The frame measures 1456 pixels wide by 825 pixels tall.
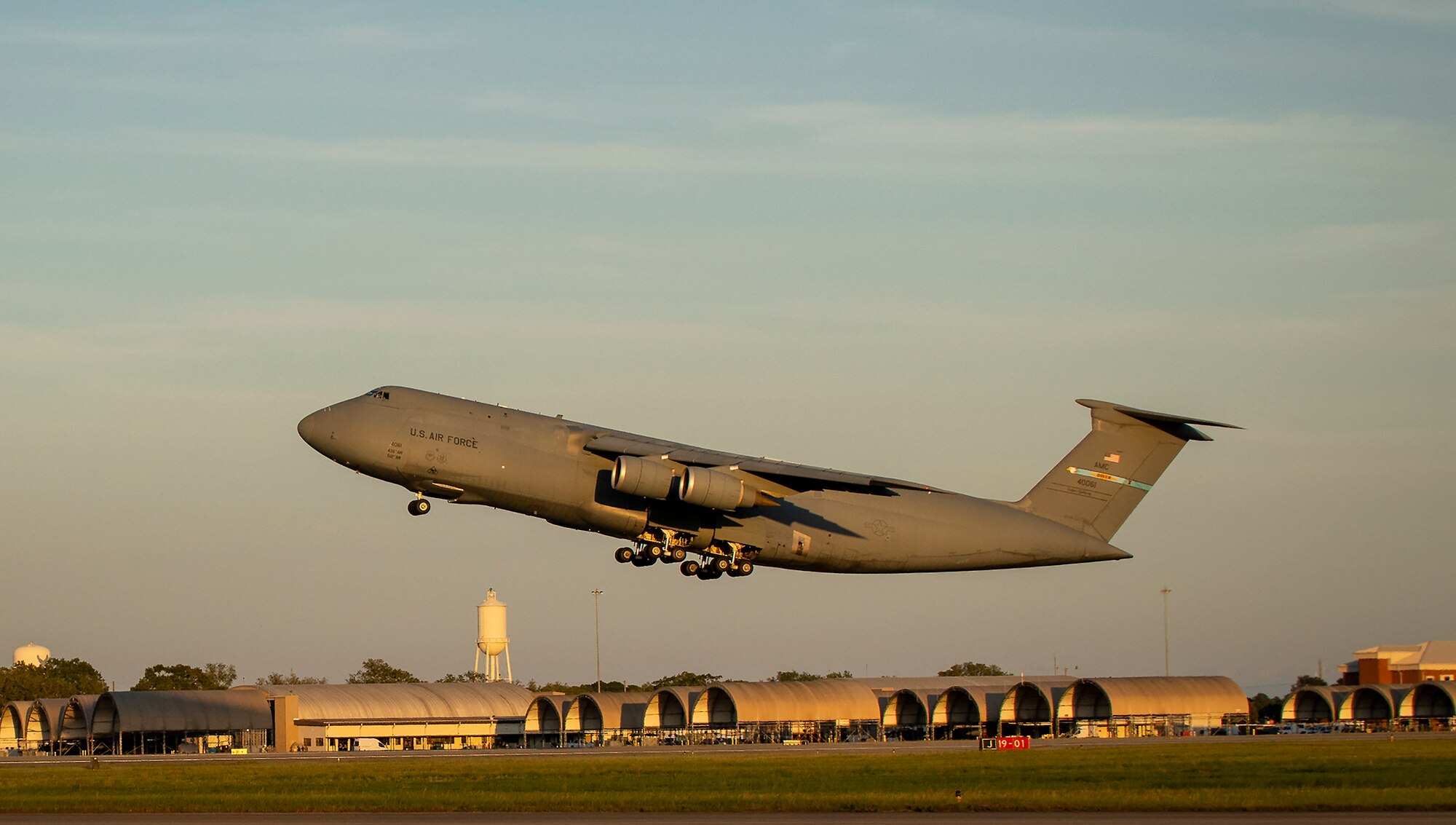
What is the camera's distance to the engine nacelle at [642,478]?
3538 centimetres

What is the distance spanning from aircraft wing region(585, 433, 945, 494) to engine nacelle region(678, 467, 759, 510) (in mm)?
289

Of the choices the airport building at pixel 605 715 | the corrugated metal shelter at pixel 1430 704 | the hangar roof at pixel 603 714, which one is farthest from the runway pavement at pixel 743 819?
the hangar roof at pixel 603 714

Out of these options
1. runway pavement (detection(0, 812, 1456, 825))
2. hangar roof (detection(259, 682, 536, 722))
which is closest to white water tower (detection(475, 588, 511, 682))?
hangar roof (detection(259, 682, 536, 722))

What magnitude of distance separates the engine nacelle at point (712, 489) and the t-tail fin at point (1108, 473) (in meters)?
8.65

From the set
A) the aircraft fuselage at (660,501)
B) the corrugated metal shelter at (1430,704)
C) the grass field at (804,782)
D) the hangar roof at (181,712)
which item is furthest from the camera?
the hangar roof at (181,712)

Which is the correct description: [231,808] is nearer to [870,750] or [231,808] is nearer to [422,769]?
[422,769]

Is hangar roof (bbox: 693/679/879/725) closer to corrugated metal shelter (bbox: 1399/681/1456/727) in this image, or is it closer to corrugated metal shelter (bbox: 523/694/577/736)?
corrugated metal shelter (bbox: 523/694/577/736)

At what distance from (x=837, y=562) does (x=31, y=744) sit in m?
54.0

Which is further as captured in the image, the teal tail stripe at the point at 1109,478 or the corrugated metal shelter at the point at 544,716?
the corrugated metal shelter at the point at 544,716

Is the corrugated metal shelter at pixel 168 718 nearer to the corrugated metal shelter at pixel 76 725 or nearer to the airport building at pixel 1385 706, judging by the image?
the corrugated metal shelter at pixel 76 725

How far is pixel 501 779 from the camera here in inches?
1561

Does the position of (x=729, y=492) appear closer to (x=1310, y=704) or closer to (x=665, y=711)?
(x=665, y=711)

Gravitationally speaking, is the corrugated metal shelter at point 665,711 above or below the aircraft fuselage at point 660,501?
below

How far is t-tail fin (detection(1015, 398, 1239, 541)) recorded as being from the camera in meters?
41.1
